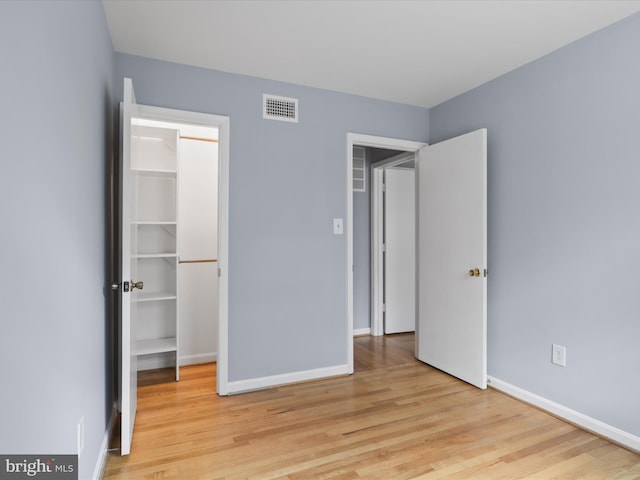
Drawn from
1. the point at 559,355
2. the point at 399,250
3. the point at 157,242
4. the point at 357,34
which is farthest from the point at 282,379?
the point at 357,34

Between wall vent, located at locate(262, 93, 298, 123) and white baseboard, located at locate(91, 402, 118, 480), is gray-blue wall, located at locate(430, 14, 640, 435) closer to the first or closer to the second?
wall vent, located at locate(262, 93, 298, 123)

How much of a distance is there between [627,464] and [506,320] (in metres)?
1.11

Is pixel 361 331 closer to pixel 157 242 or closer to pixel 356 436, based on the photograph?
pixel 356 436

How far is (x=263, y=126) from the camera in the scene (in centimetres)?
299

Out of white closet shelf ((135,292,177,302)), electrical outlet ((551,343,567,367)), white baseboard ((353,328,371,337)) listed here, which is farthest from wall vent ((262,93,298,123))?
white baseboard ((353,328,371,337))

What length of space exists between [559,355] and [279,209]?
89.7 inches

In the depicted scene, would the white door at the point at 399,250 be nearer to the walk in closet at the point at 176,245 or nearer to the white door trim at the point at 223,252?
the walk in closet at the point at 176,245

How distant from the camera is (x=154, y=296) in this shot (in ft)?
10.7

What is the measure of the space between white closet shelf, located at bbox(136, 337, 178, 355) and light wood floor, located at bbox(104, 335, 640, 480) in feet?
0.83

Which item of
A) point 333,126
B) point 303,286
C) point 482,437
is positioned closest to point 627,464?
point 482,437

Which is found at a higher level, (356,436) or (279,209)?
(279,209)

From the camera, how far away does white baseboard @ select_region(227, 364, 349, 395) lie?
289 cm

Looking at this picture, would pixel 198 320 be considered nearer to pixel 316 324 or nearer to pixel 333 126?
pixel 316 324

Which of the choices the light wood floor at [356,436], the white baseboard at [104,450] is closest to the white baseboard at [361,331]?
the light wood floor at [356,436]
